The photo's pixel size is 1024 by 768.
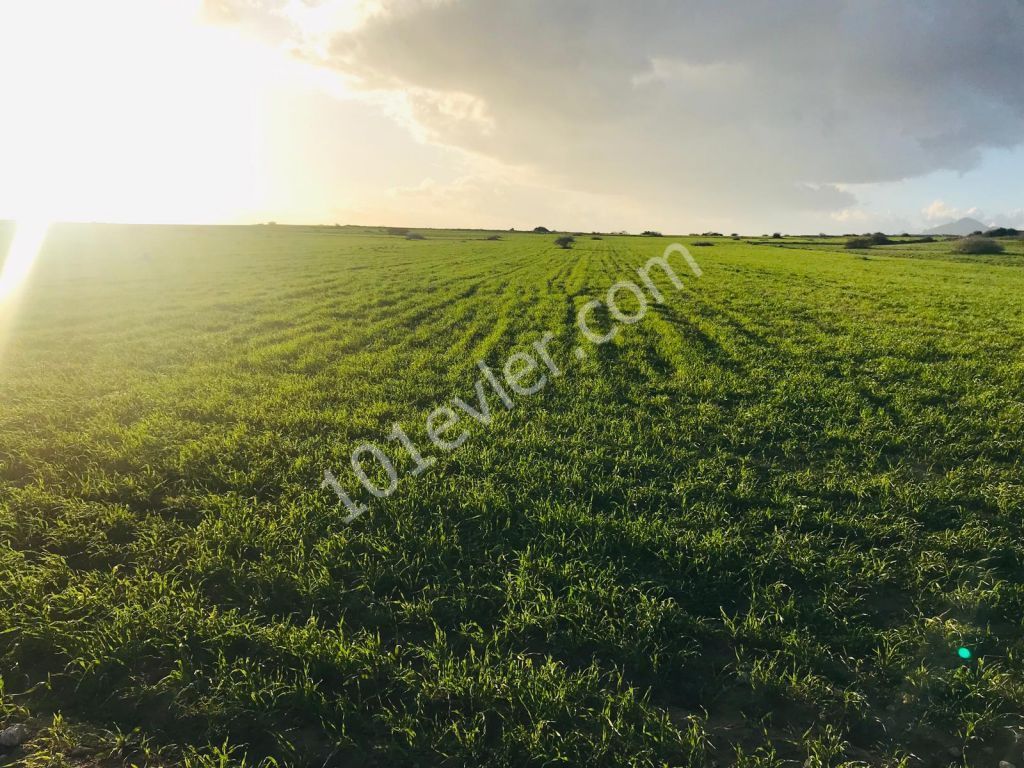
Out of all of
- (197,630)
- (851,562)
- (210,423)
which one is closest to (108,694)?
(197,630)

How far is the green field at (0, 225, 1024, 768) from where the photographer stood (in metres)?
3.43

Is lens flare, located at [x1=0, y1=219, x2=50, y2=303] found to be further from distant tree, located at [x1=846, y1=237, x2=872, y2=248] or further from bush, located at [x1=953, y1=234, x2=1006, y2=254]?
distant tree, located at [x1=846, y1=237, x2=872, y2=248]

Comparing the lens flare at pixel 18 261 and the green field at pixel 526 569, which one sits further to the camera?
the lens flare at pixel 18 261

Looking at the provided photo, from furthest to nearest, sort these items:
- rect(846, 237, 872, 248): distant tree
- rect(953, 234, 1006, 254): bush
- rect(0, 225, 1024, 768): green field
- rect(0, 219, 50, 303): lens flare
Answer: rect(846, 237, 872, 248): distant tree → rect(953, 234, 1006, 254): bush → rect(0, 219, 50, 303): lens flare → rect(0, 225, 1024, 768): green field

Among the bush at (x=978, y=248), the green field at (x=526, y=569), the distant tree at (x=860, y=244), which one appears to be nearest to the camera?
the green field at (x=526, y=569)

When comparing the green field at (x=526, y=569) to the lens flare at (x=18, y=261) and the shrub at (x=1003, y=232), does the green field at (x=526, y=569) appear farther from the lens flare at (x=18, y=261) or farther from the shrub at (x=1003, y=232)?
the shrub at (x=1003, y=232)

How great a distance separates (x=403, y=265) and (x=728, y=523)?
38.3 meters

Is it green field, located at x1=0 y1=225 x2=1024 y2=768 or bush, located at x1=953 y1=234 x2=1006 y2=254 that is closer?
green field, located at x1=0 y1=225 x2=1024 y2=768

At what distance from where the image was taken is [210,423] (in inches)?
325

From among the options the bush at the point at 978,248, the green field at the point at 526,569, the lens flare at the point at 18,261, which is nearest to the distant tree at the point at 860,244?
the bush at the point at 978,248

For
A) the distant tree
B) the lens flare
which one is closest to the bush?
the distant tree

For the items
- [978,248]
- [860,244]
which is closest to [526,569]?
[978,248]

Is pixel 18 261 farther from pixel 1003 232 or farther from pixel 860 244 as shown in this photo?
pixel 1003 232

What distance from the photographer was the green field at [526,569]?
11.3 feet
